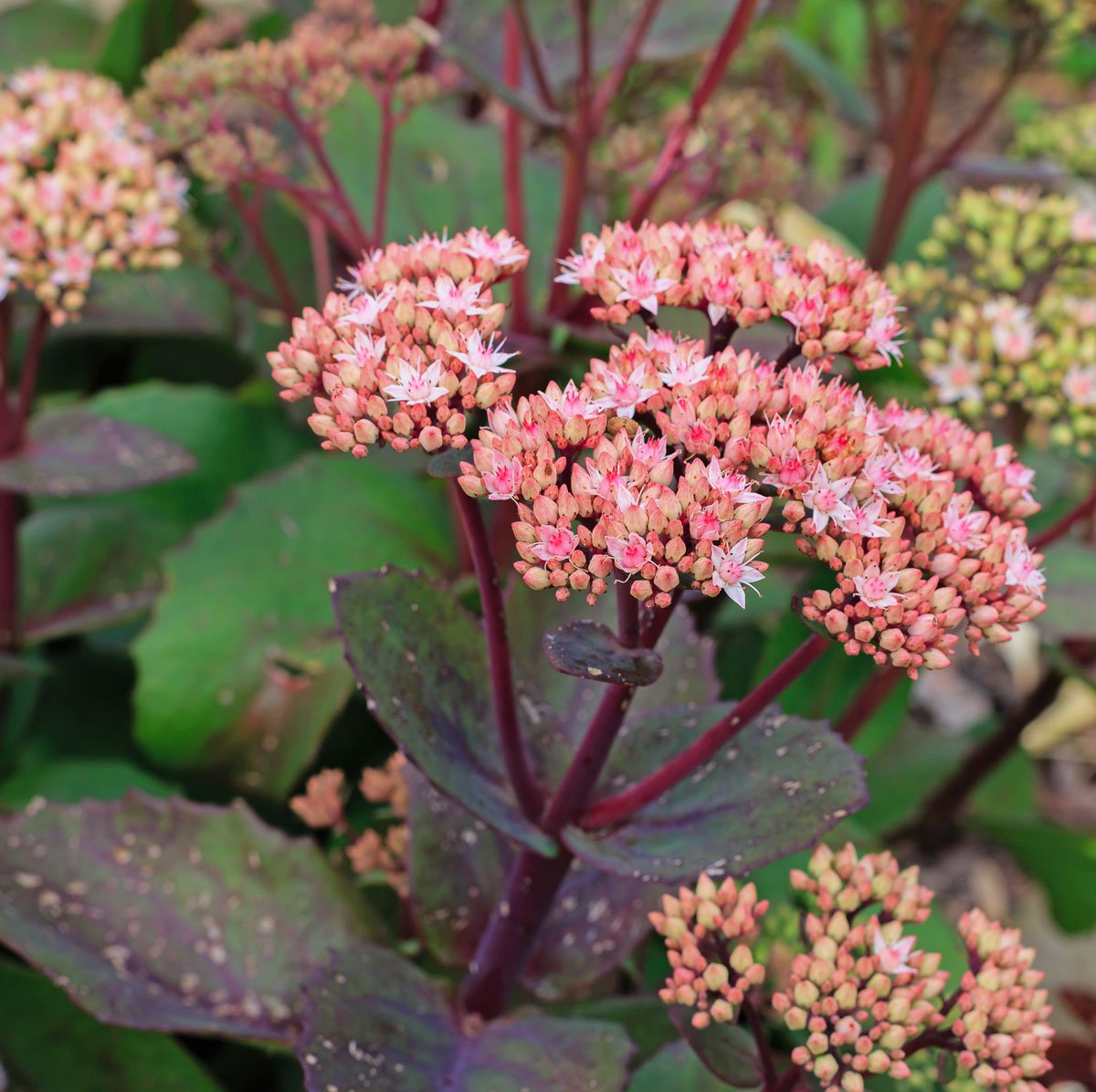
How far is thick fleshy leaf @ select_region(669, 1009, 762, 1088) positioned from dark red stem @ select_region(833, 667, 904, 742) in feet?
1.66

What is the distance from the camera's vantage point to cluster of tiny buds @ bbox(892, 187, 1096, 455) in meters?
1.11

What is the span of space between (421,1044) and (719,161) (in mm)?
906

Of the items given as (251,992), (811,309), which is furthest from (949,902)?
(811,309)

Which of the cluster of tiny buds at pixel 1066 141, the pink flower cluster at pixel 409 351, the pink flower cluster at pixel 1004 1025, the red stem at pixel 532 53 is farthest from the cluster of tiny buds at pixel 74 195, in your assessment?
the cluster of tiny buds at pixel 1066 141

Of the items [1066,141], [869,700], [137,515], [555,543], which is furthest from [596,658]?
[1066,141]

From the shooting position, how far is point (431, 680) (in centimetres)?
77

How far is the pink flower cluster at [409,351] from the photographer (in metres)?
0.62

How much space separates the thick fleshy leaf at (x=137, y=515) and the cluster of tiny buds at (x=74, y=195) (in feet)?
0.78

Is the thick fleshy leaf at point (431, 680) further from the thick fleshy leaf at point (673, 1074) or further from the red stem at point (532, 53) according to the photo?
the red stem at point (532, 53)

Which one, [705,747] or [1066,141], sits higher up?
[1066,141]

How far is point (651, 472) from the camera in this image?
23.4 inches

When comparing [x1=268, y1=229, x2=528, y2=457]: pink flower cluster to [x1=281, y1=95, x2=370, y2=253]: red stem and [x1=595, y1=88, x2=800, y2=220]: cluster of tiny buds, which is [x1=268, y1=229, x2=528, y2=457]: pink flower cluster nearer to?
[x1=281, y1=95, x2=370, y2=253]: red stem

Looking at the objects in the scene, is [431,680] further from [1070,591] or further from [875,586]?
[1070,591]

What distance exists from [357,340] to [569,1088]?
1.58 ft
